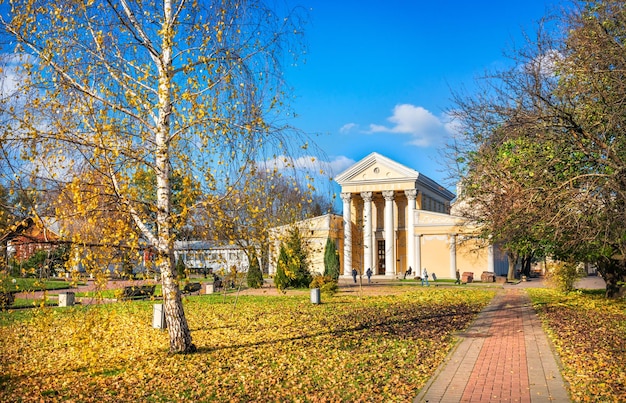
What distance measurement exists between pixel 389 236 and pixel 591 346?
42.0 m

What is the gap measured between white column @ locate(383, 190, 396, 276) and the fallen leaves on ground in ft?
105

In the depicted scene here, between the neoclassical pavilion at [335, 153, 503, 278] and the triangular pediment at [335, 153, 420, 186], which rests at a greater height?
the triangular pediment at [335, 153, 420, 186]

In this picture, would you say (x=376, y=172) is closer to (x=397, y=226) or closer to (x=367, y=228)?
(x=367, y=228)

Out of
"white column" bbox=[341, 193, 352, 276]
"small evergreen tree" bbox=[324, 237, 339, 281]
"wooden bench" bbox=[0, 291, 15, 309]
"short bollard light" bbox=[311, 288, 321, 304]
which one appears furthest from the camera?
"white column" bbox=[341, 193, 352, 276]

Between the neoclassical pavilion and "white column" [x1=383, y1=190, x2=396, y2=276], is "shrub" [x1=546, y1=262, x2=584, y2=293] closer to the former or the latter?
the neoclassical pavilion

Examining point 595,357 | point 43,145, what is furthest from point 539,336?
point 43,145

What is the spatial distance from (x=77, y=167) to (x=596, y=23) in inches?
408

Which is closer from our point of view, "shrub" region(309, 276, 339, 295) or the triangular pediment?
"shrub" region(309, 276, 339, 295)

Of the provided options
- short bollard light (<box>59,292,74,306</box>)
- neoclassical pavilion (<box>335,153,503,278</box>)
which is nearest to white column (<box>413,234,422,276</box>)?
neoclassical pavilion (<box>335,153,503,278</box>)

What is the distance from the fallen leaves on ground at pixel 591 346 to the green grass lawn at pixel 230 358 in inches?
86.4

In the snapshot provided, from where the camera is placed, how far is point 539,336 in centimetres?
1273

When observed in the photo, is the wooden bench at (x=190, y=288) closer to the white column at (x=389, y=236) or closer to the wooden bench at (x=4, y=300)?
the wooden bench at (x=4, y=300)

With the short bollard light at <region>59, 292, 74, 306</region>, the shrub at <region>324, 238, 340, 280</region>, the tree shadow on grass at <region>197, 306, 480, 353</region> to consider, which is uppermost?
the shrub at <region>324, 238, 340, 280</region>

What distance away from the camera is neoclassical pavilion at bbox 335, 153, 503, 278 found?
164 feet
